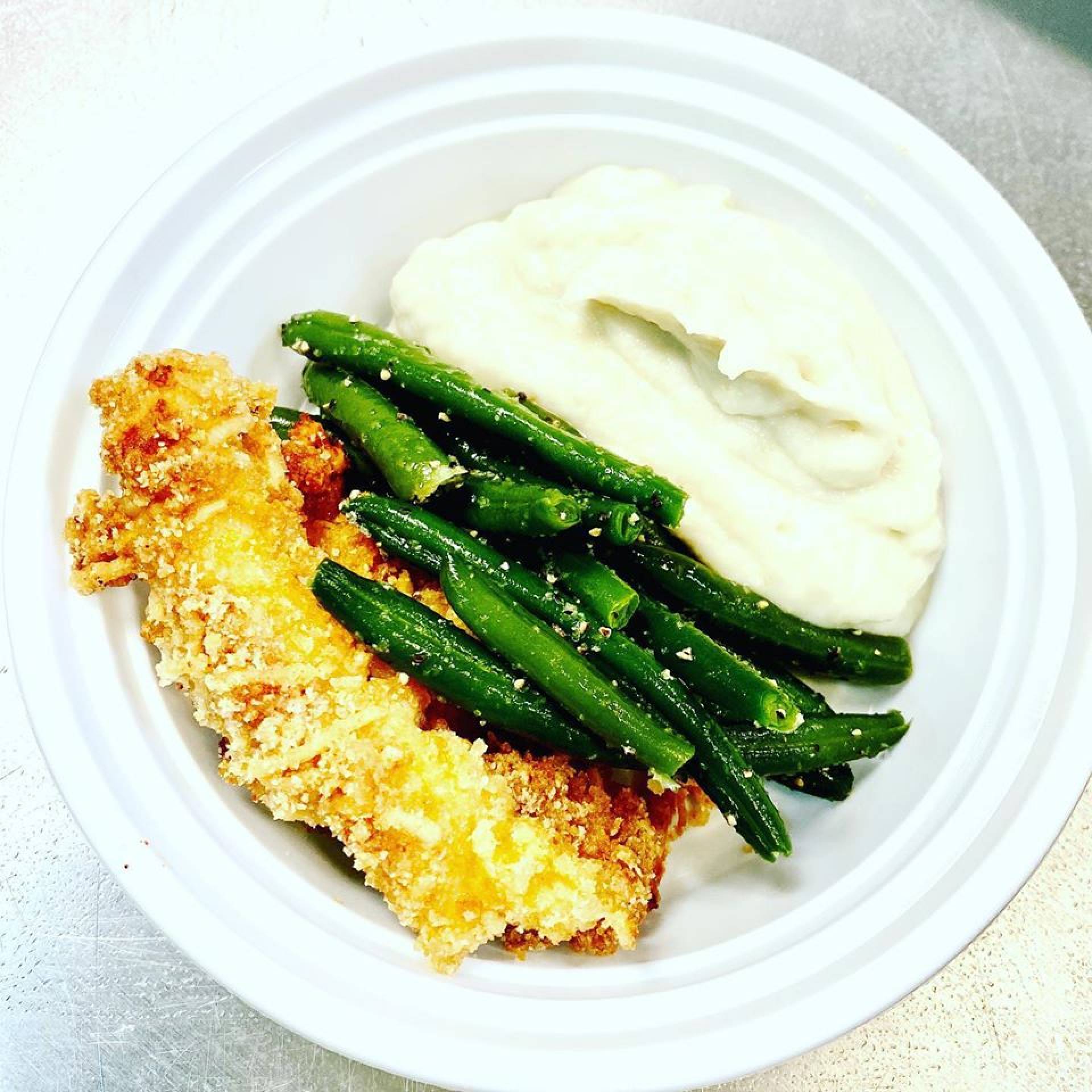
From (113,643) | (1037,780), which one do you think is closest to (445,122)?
(113,643)

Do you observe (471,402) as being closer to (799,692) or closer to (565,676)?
(565,676)

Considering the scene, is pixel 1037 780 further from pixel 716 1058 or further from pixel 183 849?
pixel 183 849

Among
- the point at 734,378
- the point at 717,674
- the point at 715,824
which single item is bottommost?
the point at 715,824

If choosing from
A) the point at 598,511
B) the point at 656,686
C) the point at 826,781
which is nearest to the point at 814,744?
the point at 826,781

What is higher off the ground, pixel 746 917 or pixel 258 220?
pixel 258 220

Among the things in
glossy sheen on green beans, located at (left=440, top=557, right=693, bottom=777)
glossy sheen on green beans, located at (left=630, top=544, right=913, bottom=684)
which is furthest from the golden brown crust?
glossy sheen on green beans, located at (left=630, top=544, right=913, bottom=684)

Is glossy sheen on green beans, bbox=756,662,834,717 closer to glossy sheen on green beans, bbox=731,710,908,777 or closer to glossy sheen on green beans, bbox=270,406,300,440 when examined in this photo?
glossy sheen on green beans, bbox=731,710,908,777
